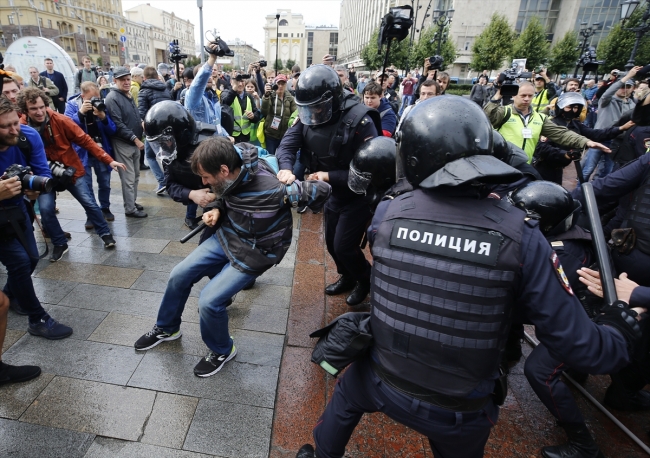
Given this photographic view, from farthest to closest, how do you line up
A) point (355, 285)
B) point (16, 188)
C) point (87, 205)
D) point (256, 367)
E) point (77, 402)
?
1. point (87, 205)
2. point (355, 285)
3. point (256, 367)
4. point (16, 188)
5. point (77, 402)

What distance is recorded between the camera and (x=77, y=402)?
2.45 meters

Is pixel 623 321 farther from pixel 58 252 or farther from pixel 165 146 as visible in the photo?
pixel 58 252

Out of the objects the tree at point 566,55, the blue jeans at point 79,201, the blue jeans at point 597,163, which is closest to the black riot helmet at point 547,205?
the blue jeans at point 79,201

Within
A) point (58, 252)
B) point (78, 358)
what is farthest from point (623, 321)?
point (58, 252)

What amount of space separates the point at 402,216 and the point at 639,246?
219cm

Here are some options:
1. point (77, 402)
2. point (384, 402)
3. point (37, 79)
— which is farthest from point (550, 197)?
point (37, 79)

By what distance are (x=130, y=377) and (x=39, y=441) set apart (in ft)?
1.96

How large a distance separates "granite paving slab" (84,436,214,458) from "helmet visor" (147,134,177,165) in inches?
82.8

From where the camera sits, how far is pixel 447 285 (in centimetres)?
130

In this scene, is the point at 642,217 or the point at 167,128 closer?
the point at 642,217

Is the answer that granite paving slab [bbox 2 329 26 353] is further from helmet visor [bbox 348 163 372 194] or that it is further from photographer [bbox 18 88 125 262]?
helmet visor [bbox 348 163 372 194]

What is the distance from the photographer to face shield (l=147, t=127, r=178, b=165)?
10.0ft

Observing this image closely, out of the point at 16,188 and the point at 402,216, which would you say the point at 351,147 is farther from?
the point at 16,188

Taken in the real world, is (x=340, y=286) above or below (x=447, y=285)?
below
